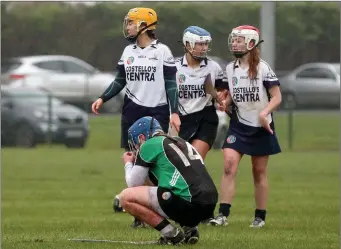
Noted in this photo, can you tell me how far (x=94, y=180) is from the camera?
18812mm

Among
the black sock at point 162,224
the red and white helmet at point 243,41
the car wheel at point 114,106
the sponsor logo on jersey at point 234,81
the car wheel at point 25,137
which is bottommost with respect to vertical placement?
the car wheel at point 25,137

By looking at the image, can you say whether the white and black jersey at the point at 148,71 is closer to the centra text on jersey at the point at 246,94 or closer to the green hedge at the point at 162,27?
the centra text on jersey at the point at 246,94

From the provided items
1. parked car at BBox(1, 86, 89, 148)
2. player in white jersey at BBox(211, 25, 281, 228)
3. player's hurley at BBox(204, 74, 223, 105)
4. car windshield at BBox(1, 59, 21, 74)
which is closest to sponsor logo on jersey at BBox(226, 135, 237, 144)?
player in white jersey at BBox(211, 25, 281, 228)

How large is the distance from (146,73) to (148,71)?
0.09 ft

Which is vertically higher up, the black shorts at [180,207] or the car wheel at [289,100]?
the black shorts at [180,207]

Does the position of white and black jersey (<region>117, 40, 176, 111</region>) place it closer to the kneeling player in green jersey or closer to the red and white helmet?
the red and white helmet

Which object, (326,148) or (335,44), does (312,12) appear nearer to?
(335,44)

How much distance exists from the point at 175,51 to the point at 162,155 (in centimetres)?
1975

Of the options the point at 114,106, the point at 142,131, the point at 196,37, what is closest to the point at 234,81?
the point at 196,37

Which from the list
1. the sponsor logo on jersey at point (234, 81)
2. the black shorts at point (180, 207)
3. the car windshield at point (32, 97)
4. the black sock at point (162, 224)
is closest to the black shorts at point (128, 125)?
the sponsor logo on jersey at point (234, 81)

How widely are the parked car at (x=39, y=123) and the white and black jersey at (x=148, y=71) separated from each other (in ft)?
54.5

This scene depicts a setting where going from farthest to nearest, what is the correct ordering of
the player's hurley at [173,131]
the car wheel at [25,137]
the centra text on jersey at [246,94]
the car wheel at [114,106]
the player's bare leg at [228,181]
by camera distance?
the car wheel at [114,106] < the car wheel at [25,137] < the player's bare leg at [228,181] < the centra text on jersey at [246,94] < the player's hurley at [173,131]

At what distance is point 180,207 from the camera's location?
9375 millimetres

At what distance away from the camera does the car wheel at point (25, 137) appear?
2800cm
